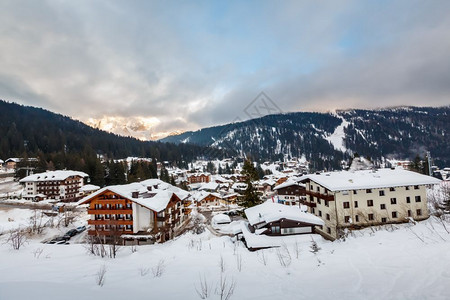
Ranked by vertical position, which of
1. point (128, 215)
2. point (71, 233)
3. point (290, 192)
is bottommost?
point (71, 233)

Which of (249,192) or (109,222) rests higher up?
(249,192)

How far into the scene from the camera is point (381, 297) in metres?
6.30

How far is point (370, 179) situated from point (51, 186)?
7305 centimetres

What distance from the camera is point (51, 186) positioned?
60250 millimetres

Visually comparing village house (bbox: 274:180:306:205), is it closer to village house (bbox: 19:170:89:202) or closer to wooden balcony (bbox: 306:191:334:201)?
wooden balcony (bbox: 306:191:334:201)

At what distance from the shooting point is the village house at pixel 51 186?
5903cm

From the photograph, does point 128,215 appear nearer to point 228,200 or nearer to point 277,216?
point 277,216

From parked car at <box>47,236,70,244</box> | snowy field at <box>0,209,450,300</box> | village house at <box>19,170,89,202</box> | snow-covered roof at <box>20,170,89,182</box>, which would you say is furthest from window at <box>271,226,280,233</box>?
snow-covered roof at <box>20,170,89,182</box>

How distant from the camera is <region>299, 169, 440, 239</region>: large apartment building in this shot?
26.8 metres

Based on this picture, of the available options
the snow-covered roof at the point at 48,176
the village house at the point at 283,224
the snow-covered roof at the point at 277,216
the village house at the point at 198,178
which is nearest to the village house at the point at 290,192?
the snow-covered roof at the point at 277,216

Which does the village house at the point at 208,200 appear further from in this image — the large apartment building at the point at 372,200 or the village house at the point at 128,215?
the large apartment building at the point at 372,200

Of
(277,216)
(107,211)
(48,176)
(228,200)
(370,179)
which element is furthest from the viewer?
(228,200)

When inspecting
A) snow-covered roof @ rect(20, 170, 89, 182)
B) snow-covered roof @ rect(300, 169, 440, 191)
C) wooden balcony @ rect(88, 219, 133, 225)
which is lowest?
wooden balcony @ rect(88, 219, 133, 225)

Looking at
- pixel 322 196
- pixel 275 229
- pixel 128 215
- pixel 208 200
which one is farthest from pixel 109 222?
pixel 208 200
